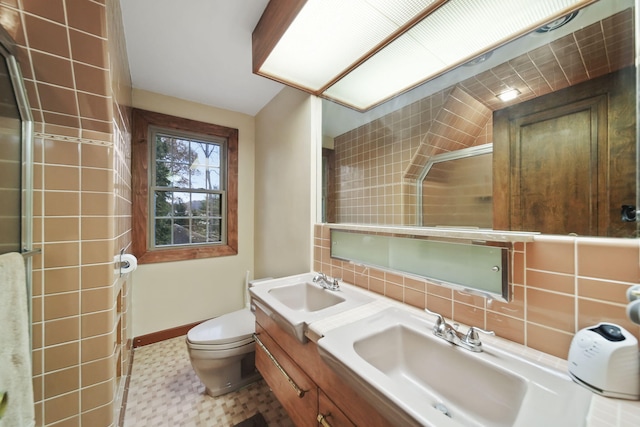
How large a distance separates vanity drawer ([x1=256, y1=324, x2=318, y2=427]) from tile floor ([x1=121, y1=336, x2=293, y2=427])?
38 centimetres

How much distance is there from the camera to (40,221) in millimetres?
863

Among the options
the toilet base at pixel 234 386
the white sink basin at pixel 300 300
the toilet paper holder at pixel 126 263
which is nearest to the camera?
the white sink basin at pixel 300 300

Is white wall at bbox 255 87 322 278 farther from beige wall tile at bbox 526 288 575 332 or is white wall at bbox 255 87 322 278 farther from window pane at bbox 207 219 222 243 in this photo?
beige wall tile at bbox 526 288 575 332

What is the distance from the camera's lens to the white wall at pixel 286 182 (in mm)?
1750

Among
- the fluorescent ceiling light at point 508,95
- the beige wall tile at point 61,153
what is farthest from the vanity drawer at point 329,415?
the fluorescent ceiling light at point 508,95

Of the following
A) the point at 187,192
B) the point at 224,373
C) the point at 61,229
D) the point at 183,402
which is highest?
the point at 187,192

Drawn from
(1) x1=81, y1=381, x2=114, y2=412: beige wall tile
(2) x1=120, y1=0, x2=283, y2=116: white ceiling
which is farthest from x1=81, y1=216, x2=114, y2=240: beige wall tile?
(2) x1=120, y1=0, x2=283, y2=116: white ceiling

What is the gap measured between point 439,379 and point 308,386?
47 cm

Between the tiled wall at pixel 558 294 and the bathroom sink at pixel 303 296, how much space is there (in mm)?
658

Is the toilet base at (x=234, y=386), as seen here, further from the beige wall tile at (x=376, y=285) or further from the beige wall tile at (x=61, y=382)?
the beige wall tile at (x=376, y=285)

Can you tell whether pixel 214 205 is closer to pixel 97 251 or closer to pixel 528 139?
pixel 97 251

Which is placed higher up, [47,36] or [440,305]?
[47,36]

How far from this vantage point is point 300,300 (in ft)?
4.71

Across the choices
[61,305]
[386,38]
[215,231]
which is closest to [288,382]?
[61,305]
